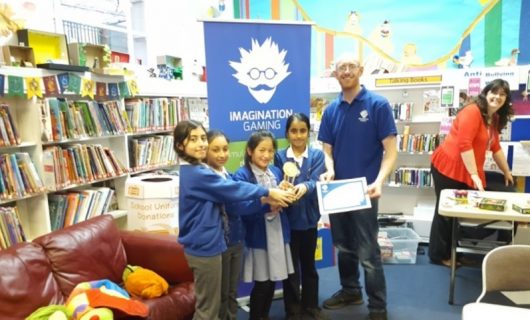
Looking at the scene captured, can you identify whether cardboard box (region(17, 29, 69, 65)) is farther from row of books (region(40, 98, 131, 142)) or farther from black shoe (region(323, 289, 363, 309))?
black shoe (region(323, 289, 363, 309))

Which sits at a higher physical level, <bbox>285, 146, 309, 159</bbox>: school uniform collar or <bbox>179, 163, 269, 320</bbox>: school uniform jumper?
<bbox>285, 146, 309, 159</bbox>: school uniform collar

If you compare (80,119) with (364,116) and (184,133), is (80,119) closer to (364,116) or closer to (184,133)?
(184,133)

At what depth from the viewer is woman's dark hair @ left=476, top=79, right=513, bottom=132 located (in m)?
3.01

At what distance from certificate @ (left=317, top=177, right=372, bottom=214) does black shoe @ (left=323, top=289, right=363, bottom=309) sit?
0.92m

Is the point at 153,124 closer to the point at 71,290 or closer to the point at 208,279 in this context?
the point at 71,290

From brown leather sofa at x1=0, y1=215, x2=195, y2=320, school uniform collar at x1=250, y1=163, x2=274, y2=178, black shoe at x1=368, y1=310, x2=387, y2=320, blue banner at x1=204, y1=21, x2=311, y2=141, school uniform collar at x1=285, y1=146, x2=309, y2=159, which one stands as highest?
blue banner at x1=204, y1=21, x2=311, y2=141

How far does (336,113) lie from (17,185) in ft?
7.20

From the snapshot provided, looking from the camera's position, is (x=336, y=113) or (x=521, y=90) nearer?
(x=336, y=113)

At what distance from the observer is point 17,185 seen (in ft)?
8.85

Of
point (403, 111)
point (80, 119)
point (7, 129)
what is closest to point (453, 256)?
point (403, 111)

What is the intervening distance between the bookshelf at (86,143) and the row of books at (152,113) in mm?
10

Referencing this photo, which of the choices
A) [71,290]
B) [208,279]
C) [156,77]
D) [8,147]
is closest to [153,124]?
[156,77]

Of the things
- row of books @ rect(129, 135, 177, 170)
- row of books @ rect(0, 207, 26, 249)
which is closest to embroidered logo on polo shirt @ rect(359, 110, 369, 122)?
row of books @ rect(129, 135, 177, 170)

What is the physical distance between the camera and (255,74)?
2.71 meters
